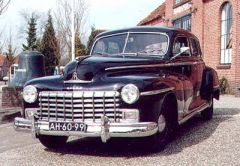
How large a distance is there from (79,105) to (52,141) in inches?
50.6

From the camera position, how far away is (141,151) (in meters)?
6.29

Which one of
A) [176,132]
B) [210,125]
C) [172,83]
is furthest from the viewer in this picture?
[210,125]

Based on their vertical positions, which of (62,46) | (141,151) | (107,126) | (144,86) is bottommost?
(141,151)

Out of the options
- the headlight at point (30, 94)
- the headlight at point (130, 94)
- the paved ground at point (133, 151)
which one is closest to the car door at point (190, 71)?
the paved ground at point (133, 151)

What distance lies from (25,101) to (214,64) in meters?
14.5

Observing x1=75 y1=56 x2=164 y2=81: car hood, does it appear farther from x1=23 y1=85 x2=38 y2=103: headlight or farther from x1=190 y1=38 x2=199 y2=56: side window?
x1=190 y1=38 x2=199 y2=56: side window

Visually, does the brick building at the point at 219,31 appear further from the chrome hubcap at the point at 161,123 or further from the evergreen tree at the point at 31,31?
the evergreen tree at the point at 31,31

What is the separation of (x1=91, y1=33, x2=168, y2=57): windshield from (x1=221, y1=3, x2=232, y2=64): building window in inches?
457

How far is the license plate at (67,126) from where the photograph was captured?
559 centimetres

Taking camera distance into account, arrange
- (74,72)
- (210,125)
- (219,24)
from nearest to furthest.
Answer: (74,72) → (210,125) → (219,24)

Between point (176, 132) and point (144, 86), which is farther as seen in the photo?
point (176, 132)

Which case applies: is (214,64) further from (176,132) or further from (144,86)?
(144,86)

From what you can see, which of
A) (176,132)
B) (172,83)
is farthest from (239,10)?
(172,83)

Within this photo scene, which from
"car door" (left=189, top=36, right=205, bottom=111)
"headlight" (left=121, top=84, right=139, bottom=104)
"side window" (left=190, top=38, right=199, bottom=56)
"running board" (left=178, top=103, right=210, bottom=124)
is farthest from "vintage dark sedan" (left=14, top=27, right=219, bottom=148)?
"side window" (left=190, top=38, right=199, bottom=56)
